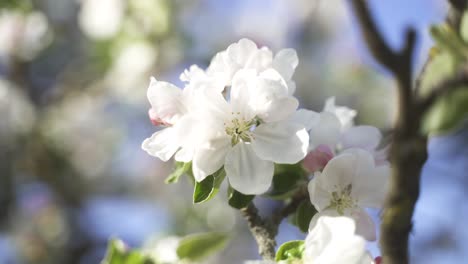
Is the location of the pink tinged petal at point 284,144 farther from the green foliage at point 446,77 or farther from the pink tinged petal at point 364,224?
the green foliage at point 446,77

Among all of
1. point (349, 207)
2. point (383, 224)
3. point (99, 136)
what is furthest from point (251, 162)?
point (99, 136)

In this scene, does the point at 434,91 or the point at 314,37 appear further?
the point at 314,37

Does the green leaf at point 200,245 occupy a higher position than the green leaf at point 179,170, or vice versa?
the green leaf at point 200,245

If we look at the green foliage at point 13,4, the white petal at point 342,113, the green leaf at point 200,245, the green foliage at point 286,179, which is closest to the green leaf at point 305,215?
the green foliage at point 286,179

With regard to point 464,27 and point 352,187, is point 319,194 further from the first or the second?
point 464,27

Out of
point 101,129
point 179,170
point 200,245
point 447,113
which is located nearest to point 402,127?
point 447,113

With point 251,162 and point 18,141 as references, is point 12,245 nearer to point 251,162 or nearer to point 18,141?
point 18,141
